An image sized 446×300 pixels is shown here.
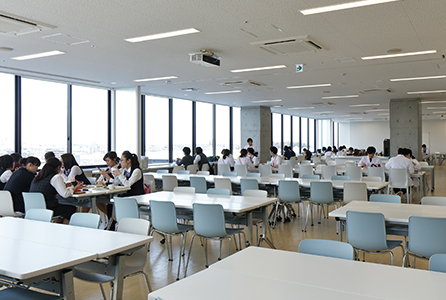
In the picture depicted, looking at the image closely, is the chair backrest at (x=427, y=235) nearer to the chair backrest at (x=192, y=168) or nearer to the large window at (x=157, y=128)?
the chair backrest at (x=192, y=168)

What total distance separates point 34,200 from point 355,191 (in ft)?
15.4

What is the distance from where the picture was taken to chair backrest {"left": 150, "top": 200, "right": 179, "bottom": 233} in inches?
171

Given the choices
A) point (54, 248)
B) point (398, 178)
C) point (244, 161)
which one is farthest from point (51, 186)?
point (398, 178)

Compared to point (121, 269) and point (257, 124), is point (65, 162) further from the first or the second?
point (257, 124)

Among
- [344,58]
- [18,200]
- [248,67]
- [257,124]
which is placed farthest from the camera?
[257,124]

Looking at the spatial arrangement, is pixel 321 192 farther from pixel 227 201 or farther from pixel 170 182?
pixel 170 182

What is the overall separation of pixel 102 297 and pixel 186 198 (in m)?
1.81

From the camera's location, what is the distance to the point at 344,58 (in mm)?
6887

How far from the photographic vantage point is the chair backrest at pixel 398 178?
8.66 metres

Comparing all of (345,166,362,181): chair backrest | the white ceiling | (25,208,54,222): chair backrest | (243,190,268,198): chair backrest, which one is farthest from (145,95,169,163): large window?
(25,208,54,222): chair backrest

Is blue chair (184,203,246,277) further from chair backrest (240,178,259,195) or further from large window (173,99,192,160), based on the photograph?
large window (173,99,192,160)

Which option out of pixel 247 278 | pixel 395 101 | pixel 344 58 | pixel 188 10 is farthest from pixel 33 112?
pixel 395 101

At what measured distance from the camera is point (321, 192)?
6.26 m

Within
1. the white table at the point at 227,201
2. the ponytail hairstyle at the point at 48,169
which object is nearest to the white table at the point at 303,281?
the white table at the point at 227,201
